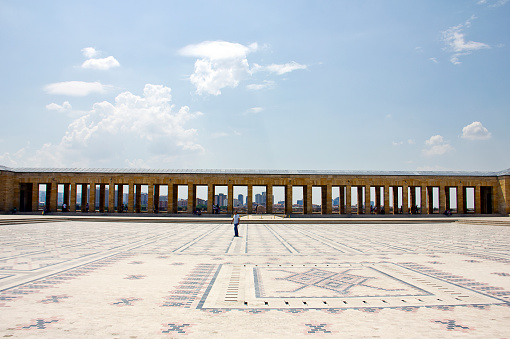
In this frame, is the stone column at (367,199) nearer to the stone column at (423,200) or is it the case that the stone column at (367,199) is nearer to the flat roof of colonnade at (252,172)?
the flat roof of colonnade at (252,172)

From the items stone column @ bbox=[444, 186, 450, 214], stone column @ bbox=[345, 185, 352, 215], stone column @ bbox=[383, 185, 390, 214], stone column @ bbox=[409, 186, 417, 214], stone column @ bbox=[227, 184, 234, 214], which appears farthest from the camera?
stone column @ bbox=[409, 186, 417, 214]

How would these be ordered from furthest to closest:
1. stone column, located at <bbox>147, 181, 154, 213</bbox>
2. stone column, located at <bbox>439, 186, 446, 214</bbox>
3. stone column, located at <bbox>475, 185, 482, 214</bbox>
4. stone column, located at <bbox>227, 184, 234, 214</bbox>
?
stone column, located at <bbox>475, 185, 482, 214</bbox>
stone column, located at <bbox>439, 186, 446, 214</bbox>
stone column, located at <bbox>227, 184, 234, 214</bbox>
stone column, located at <bbox>147, 181, 154, 213</bbox>

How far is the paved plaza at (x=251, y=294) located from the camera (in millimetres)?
4617

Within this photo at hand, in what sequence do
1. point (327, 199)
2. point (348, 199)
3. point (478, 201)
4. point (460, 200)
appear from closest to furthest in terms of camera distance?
point (348, 199) → point (327, 199) → point (478, 201) → point (460, 200)

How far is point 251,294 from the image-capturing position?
6332 mm

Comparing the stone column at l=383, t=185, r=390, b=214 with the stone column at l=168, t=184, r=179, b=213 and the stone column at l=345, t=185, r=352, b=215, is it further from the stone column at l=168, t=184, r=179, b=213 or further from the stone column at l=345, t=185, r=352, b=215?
the stone column at l=168, t=184, r=179, b=213

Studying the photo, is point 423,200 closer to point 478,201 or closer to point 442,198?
point 442,198

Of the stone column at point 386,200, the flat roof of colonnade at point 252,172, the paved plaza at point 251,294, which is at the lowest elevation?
the paved plaza at point 251,294

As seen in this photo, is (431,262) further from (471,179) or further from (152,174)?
(471,179)

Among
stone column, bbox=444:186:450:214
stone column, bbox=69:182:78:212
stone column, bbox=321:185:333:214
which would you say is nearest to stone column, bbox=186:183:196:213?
stone column, bbox=69:182:78:212

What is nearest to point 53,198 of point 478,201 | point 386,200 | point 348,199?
point 348,199

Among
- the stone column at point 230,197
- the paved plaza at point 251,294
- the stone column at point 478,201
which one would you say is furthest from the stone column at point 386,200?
the paved plaza at point 251,294

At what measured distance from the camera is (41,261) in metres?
9.33

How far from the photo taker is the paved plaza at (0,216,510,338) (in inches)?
182
